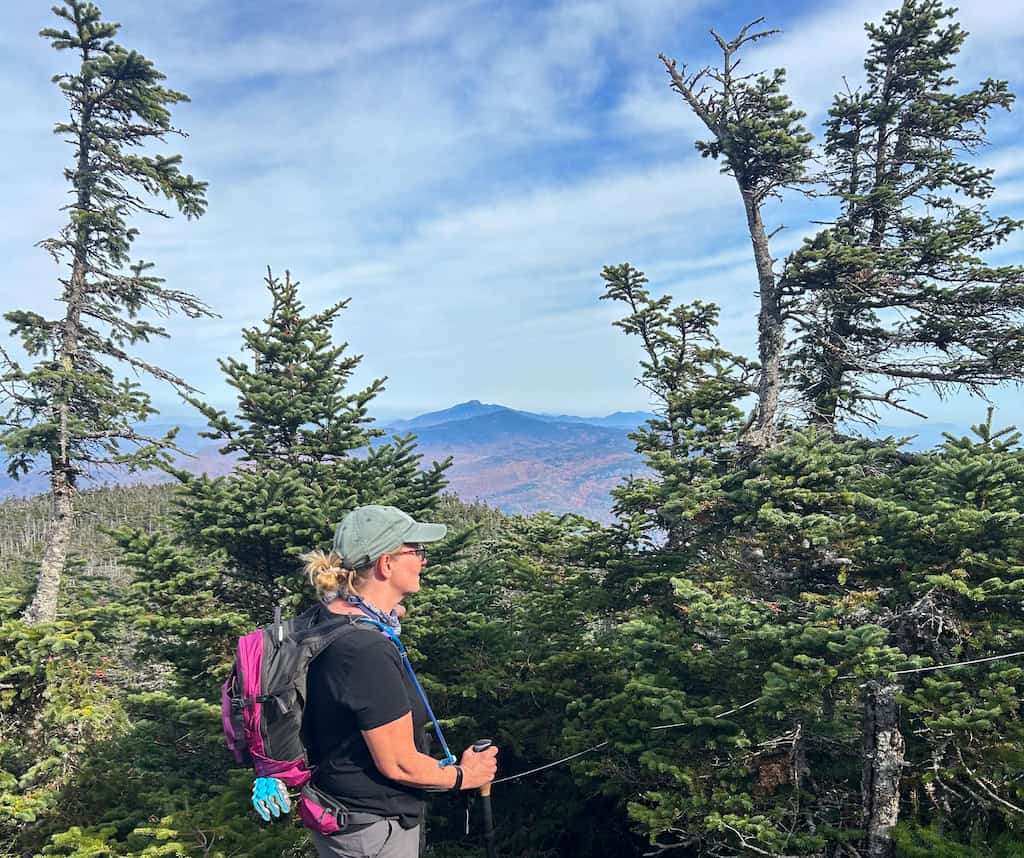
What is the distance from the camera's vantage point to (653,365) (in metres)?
17.0

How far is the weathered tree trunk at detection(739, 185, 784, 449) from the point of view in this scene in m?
12.4

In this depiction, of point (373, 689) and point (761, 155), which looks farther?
point (761, 155)

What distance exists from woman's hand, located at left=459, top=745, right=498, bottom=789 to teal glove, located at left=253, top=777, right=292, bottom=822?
2.85 feet

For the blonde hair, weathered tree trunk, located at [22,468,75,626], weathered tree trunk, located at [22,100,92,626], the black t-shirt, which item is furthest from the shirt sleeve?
weathered tree trunk, located at [22,100,92,626]

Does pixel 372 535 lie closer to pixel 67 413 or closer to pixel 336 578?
pixel 336 578

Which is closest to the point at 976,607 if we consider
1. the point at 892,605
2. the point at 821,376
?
the point at 892,605

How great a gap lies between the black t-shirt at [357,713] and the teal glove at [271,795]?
0.20 m

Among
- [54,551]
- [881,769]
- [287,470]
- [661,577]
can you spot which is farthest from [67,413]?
[881,769]

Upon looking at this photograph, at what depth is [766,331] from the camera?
12734mm

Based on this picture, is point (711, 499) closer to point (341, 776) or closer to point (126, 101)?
point (341, 776)

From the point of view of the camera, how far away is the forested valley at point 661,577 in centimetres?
625

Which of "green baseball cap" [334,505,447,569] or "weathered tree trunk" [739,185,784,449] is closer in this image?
"green baseball cap" [334,505,447,569]

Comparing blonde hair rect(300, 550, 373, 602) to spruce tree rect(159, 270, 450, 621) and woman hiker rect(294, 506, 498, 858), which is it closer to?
woman hiker rect(294, 506, 498, 858)

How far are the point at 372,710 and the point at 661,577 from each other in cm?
696
